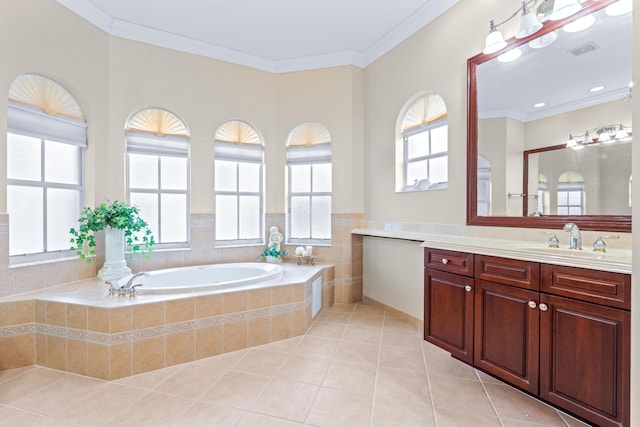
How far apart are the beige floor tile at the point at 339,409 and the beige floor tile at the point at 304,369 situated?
15 centimetres

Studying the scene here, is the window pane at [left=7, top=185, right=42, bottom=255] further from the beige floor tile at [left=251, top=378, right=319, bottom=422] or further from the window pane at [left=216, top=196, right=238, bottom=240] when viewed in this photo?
the beige floor tile at [left=251, top=378, right=319, bottom=422]

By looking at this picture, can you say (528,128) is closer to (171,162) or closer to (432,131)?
(432,131)

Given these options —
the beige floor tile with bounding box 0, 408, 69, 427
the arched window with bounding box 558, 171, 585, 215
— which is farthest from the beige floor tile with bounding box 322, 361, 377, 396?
the arched window with bounding box 558, 171, 585, 215

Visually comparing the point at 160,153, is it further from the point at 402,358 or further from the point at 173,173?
the point at 402,358

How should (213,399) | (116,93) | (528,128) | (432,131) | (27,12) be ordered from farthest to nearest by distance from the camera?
(116,93)
(432,131)
(27,12)
(528,128)
(213,399)

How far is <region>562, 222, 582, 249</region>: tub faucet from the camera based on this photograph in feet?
5.70

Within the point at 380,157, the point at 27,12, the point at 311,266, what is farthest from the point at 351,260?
the point at 27,12

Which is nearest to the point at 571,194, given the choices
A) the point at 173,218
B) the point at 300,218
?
the point at 300,218

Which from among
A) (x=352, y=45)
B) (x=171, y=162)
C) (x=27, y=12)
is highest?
(x=352, y=45)

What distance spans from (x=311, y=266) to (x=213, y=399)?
1.88 m

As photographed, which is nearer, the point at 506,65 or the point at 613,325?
the point at 613,325

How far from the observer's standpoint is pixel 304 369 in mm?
2225

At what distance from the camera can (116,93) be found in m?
3.14

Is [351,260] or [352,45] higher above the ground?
[352,45]
